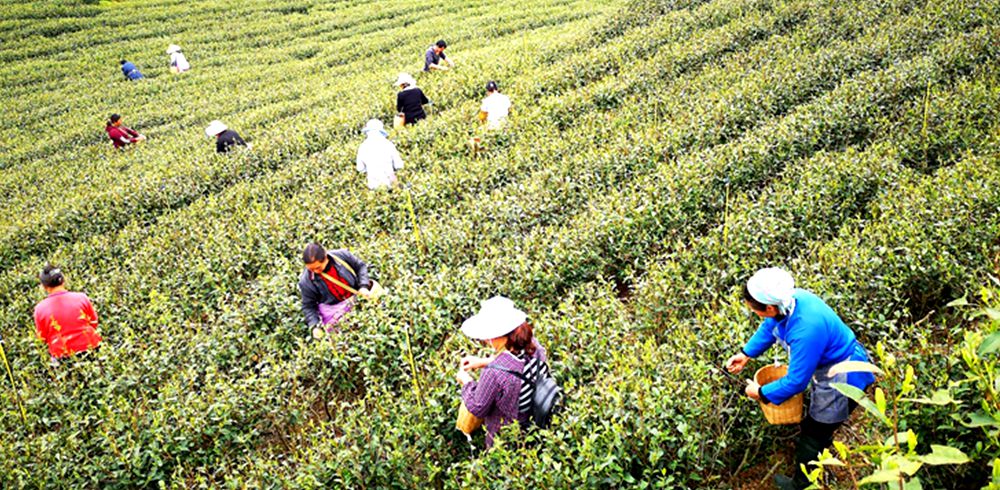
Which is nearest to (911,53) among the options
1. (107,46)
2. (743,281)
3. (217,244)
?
(743,281)

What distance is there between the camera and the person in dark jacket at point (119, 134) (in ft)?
57.0

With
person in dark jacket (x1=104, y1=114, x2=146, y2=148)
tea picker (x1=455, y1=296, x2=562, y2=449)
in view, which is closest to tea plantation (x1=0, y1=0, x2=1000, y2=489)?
tea picker (x1=455, y1=296, x2=562, y2=449)

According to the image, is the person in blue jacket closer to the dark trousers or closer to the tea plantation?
the dark trousers

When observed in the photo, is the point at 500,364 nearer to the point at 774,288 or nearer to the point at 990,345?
the point at 774,288

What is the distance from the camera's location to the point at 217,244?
9.79 m

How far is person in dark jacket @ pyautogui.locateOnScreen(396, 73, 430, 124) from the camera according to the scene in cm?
1406

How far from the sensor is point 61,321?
734 centimetres

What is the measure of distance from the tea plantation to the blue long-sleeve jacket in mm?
421

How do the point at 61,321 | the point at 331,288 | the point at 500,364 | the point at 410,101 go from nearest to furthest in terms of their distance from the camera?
the point at 500,364 → the point at 331,288 → the point at 61,321 → the point at 410,101

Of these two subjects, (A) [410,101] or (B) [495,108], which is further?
(A) [410,101]

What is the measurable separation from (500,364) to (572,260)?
309 cm

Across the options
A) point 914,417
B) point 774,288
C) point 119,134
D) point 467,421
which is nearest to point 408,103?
point 119,134

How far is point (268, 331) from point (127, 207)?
23.2ft

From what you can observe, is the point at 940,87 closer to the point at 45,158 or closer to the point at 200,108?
the point at 200,108
